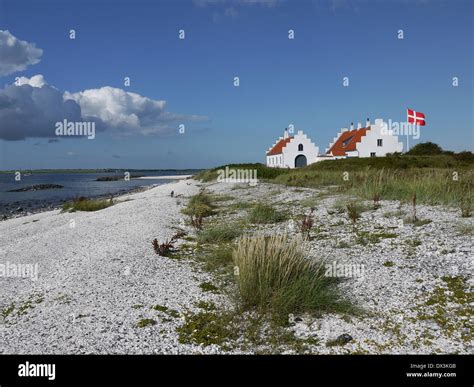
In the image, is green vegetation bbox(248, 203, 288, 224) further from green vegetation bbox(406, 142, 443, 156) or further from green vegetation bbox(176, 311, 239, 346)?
green vegetation bbox(406, 142, 443, 156)

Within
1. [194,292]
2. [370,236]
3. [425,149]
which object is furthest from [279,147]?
[194,292]

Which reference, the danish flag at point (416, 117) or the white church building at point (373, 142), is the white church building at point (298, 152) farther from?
the danish flag at point (416, 117)

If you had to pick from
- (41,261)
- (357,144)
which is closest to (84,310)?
(41,261)

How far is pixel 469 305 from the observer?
486 centimetres

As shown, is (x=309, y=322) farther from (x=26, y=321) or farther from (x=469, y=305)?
(x=26, y=321)

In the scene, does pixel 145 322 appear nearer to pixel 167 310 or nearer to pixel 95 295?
pixel 167 310

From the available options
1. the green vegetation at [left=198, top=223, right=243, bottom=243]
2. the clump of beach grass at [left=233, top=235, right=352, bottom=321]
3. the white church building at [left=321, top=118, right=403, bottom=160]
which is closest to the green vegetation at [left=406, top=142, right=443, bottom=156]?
the white church building at [left=321, top=118, right=403, bottom=160]

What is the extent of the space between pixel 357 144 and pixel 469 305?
4739 cm

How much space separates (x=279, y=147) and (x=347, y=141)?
10.7m

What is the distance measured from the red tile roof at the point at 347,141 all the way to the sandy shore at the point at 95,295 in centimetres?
4516
